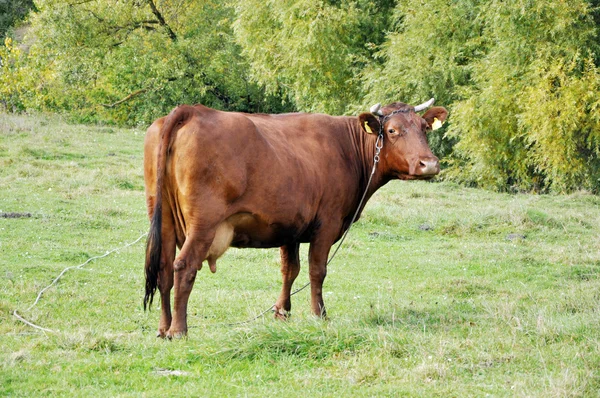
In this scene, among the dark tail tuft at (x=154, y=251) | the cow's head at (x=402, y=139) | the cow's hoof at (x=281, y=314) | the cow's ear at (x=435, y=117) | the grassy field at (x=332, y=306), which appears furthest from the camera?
the cow's ear at (x=435, y=117)

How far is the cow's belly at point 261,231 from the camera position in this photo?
7348mm

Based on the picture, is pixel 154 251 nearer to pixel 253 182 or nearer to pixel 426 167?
pixel 253 182

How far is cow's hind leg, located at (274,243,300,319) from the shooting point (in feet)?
27.5

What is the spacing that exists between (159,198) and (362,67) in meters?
20.6

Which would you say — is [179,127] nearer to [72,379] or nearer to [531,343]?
[72,379]

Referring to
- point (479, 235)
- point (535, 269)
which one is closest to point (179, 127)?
point (535, 269)

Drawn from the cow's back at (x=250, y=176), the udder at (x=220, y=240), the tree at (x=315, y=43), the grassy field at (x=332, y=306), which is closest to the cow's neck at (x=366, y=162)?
the cow's back at (x=250, y=176)

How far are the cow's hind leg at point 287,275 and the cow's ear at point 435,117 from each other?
216 centimetres

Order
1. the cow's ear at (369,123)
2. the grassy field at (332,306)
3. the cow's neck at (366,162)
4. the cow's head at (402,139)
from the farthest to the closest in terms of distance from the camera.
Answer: the cow's neck at (366,162)
the cow's ear at (369,123)
the cow's head at (402,139)
the grassy field at (332,306)

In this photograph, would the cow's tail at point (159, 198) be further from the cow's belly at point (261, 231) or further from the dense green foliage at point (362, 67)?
the dense green foliage at point (362, 67)

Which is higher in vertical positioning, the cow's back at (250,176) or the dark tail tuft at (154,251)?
the cow's back at (250,176)

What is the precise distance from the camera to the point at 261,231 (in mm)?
7547

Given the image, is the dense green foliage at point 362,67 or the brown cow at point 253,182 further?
the dense green foliage at point 362,67

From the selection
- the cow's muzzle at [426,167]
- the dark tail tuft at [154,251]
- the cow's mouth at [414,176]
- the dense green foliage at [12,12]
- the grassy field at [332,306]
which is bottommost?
the grassy field at [332,306]
